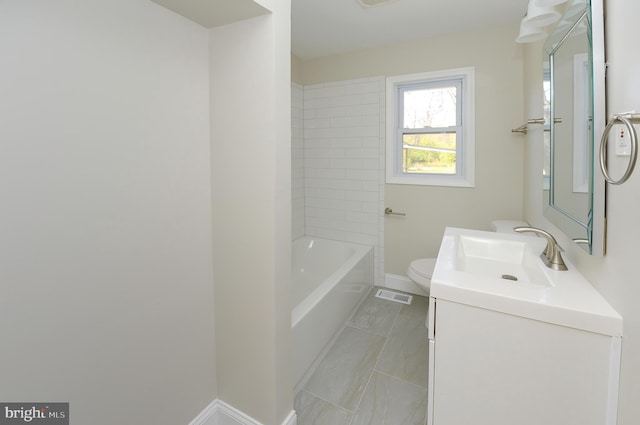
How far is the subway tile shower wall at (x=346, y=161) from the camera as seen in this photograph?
3104 millimetres

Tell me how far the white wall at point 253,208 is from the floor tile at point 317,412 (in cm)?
20

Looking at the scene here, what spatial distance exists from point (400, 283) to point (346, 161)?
1.37 metres

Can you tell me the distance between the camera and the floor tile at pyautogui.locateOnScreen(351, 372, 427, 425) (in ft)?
5.46

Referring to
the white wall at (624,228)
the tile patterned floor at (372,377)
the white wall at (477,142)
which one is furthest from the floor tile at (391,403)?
the white wall at (477,142)

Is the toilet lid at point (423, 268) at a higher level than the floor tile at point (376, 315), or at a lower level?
higher

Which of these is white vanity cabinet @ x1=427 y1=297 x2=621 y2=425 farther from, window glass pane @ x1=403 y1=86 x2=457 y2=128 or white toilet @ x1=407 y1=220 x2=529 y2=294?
window glass pane @ x1=403 y1=86 x2=457 y2=128

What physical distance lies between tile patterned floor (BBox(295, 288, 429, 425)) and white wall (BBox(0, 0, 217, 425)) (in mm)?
687

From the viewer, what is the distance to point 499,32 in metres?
2.54

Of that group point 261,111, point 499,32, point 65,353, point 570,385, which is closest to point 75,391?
point 65,353

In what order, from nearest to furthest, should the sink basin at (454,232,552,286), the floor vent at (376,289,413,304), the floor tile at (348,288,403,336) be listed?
1. the sink basin at (454,232,552,286)
2. the floor tile at (348,288,403,336)
3. the floor vent at (376,289,413,304)

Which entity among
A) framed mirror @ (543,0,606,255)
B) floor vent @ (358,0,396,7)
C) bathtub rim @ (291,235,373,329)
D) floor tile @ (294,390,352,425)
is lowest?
floor tile @ (294,390,352,425)

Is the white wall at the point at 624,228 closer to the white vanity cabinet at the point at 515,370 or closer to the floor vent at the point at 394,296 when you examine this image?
the white vanity cabinet at the point at 515,370

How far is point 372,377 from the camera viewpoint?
78.1 inches

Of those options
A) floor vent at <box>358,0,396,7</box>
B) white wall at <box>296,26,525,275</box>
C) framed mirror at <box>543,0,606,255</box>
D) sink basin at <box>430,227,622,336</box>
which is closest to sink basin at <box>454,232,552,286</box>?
sink basin at <box>430,227,622,336</box>
